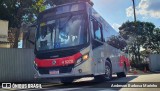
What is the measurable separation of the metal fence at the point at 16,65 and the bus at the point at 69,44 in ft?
20.0

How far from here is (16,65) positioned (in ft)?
64.0

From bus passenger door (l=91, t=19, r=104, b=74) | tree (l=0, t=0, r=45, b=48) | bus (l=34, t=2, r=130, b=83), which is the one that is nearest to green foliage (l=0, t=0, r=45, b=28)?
tree (l=0, t=0, r=45, b=48)

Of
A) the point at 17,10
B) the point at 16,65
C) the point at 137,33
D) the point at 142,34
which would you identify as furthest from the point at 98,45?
the point at 142,34

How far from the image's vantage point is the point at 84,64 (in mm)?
12352

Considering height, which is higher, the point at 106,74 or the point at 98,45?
the point at 98,45

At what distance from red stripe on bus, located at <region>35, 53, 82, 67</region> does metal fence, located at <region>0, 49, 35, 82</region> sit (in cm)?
632

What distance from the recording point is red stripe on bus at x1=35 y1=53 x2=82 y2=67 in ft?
40.4

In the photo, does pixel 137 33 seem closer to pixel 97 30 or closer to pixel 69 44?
pixel 97 30

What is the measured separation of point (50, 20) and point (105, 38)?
10.5 ft

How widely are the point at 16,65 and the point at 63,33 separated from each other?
773cm

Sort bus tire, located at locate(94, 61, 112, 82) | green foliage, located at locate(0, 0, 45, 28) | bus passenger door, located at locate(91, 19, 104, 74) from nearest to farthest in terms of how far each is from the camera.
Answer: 1. bus passenger door, located at locate(91, 19, 104, 74)
2. bus tire, located at locate(94, 61, 112, 82)
3. green foliage, located at locate(0, 0, 45, 28)

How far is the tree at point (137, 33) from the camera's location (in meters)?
48.1

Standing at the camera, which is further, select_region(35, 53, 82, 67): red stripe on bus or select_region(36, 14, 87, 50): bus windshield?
select_region(36, 14, 87, 50): bus windshield

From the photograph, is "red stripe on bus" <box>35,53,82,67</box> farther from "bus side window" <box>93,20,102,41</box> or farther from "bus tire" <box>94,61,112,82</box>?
"bus tire" <box>94,61,112,82</box>
